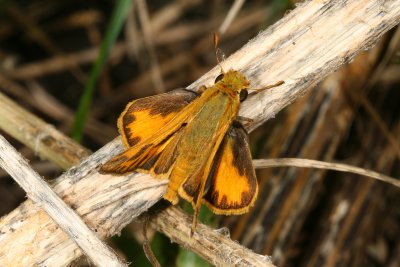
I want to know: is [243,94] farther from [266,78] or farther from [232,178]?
[232,178]

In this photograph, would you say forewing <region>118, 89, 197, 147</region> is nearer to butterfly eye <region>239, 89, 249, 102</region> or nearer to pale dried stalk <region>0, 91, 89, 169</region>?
butterfly eye <region>239, 89, 249, 102</region>

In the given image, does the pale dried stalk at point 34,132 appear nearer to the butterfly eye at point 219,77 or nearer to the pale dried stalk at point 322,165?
the butterfly eye at point 219,77


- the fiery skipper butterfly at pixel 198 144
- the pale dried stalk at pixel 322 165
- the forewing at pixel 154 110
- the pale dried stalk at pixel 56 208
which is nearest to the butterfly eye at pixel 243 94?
the fiery skipper butterfly at pixel 198 144

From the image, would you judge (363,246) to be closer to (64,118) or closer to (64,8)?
(64,118)

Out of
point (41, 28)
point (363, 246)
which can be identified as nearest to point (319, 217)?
point (363, 246)

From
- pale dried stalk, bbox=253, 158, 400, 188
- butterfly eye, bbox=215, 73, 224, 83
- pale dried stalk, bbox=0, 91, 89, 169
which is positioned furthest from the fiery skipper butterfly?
pale dried stalk, bbox=0, 91, 89, 169

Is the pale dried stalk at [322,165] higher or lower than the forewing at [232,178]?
lower
